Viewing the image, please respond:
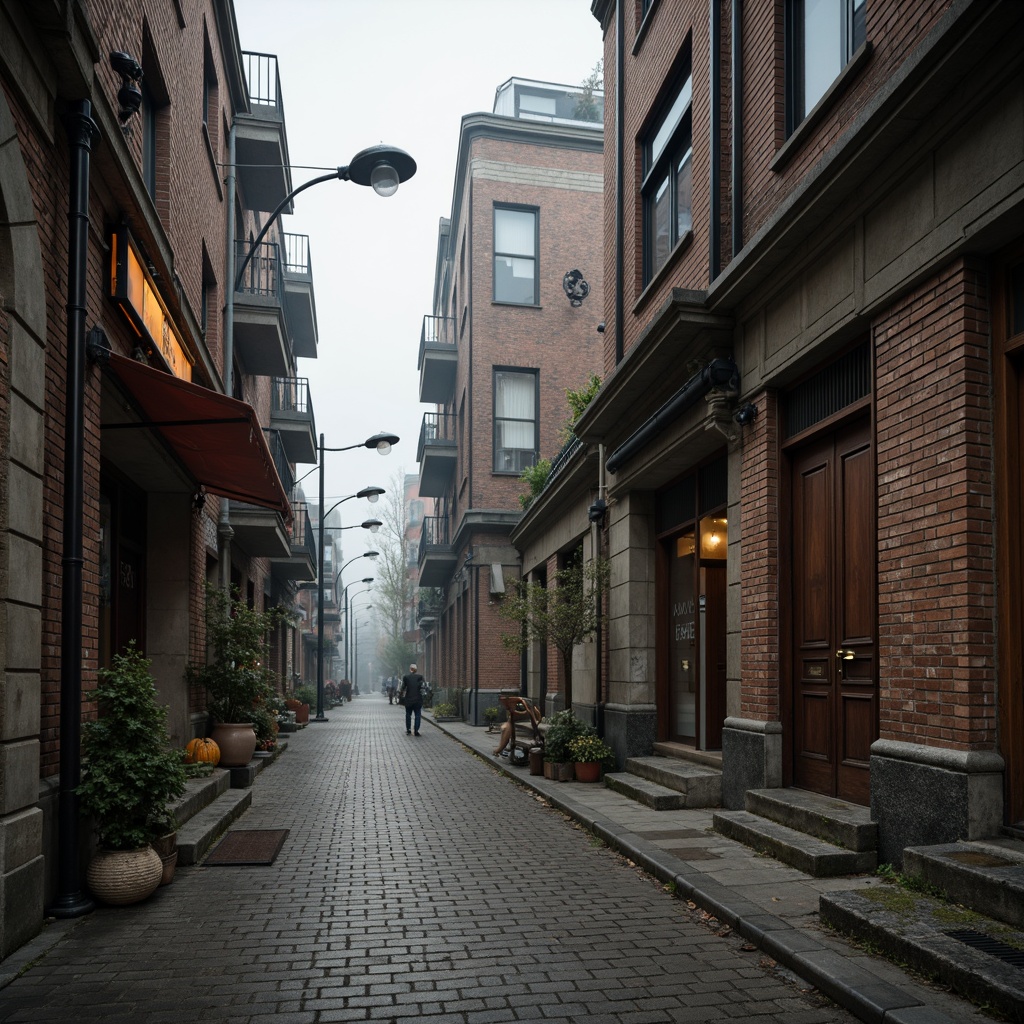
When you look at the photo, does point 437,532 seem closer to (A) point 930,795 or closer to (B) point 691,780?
(B) point 691,780

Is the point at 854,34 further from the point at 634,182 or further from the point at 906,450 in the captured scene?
the point at 634,182

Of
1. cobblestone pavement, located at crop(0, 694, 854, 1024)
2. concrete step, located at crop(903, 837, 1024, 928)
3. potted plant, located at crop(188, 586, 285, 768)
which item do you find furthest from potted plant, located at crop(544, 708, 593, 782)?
concrete step, located at crop(903, 837, 1024, 928)

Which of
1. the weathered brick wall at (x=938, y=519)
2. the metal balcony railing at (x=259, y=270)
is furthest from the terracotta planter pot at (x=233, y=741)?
the weathered brick wall at (x=938, y=519)

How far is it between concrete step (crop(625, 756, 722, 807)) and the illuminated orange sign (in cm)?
Answer: 666

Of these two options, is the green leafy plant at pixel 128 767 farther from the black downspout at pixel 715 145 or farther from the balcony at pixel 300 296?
the balcony at pixel 300 296

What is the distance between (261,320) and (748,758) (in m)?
12.7

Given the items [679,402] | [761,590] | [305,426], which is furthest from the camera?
[305,426]

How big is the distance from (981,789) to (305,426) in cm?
2189

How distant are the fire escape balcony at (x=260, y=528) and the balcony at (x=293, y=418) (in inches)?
128

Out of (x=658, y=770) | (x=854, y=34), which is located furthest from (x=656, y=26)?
(x=658, y=770)

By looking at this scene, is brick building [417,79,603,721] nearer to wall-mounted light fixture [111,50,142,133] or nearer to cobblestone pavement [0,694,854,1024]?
cobblestone pavement [0,694,854,1024]

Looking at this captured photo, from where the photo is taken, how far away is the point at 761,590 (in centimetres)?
889

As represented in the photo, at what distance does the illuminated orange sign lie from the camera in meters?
8.03

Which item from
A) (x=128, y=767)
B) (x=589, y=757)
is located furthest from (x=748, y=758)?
(x=128, y=767)
